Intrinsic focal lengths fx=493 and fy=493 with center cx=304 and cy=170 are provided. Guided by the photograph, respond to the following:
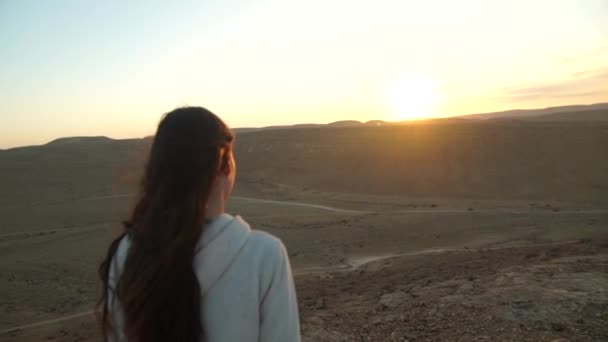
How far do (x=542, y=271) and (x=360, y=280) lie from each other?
129 inches

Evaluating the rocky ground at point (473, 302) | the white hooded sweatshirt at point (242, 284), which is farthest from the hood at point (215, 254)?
the rocky ground at point (473, 302)

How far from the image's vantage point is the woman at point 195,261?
58.6 inches

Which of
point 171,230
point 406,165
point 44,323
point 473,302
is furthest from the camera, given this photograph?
point 406,165

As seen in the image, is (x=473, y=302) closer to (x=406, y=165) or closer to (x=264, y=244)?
(x=264, y=244)

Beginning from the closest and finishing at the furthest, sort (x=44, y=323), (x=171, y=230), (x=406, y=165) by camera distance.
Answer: (x=171, y=230) < (x=44, y=323) < (x=406, y=165)

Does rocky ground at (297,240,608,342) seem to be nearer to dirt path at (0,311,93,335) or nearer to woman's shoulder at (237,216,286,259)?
dirt path at (0,311,93,335)

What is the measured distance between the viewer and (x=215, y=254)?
4.93ft

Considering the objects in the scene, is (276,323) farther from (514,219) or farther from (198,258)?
(514,219)

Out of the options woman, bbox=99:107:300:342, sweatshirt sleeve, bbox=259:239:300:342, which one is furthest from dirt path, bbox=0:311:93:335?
sweatshirt sleeve, bbox=259:239:300:342

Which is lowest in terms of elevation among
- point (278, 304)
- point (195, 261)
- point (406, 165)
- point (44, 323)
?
point (44, 323)

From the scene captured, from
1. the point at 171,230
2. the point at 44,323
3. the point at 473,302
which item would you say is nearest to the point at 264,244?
the point at 171,230

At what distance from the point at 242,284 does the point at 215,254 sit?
0.41 feet

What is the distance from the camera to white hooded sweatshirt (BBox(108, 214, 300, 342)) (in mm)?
1508

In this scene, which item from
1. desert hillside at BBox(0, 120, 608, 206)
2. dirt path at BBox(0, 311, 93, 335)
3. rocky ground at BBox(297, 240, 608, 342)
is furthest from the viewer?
desert hillside at BBox(0, 120, 608, 206)
